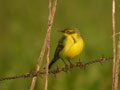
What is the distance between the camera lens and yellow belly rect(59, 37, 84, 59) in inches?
342

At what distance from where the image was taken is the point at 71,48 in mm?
8789

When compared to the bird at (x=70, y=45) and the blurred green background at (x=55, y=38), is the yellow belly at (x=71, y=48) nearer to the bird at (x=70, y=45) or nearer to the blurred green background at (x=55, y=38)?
the bird at (x=70, y=45)

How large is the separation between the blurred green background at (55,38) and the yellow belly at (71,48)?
1.47 feet

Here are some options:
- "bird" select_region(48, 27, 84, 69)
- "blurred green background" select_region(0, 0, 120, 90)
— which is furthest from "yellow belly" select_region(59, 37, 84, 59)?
"blurred green background" select_region(0, 0, 120, 90)

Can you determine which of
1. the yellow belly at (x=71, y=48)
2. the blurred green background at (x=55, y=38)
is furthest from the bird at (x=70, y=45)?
the blurred green background at (x=55, y=38)

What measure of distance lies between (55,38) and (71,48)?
166 inches

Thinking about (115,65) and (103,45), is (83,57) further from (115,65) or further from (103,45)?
(115,65)

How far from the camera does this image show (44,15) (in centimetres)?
1405

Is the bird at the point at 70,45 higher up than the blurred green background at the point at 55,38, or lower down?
higher up

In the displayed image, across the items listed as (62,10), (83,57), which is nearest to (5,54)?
(83,57)

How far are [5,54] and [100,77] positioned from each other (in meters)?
2.59

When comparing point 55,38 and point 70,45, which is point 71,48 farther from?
point 55,38

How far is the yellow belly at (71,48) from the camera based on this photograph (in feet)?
28.5

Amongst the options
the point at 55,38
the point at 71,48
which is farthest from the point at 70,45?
the point at 55,38
